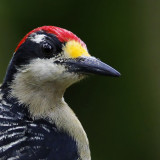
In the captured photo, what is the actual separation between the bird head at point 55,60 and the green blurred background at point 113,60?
398 centimetres

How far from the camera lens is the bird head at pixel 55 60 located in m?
5.27

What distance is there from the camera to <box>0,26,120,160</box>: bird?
517 cm

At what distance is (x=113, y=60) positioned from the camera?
940cm

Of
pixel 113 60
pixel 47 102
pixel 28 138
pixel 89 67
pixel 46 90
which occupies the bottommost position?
pixel 113 60

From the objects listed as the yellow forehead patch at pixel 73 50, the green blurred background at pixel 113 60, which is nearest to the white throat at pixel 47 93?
the yellow forehead patch at pixel 73 50

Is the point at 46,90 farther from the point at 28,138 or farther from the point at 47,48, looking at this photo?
the point at 28,138

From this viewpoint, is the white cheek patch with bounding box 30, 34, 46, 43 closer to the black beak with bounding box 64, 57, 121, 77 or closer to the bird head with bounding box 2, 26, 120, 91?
the bird head with bounding box 2, 26, 120, 91

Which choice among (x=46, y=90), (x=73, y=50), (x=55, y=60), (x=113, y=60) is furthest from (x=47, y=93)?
(x=113, y=60)

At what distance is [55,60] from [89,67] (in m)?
0.31

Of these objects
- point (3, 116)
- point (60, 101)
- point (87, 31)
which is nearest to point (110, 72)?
point (60, 101)

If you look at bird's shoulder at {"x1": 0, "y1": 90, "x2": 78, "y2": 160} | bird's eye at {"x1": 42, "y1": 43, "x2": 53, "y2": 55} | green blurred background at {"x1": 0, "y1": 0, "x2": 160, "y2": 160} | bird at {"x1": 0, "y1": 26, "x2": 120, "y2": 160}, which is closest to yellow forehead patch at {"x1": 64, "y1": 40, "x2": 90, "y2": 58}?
bird at {"x1": 0, "y1": 26, "x2": 120, "y2": 160}

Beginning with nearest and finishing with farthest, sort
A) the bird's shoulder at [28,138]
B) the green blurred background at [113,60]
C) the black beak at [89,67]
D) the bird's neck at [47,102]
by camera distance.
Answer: the bird's shoulder at [28,138]
the black beak at [89,67]
the bird's neck at [47,102]
the green blurred background at [113,60]

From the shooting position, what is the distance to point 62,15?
9.45 metres

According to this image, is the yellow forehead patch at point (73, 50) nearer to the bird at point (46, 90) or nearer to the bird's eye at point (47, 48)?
the bird at point (46, 90)
